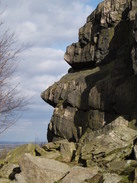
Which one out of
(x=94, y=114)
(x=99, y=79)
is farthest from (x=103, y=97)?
(x=99, y=79)

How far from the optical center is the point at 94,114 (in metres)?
25.9

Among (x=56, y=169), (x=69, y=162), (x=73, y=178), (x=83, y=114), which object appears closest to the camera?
(x=73, y=178)

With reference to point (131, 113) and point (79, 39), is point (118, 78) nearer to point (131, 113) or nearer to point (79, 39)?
point (131, 113)

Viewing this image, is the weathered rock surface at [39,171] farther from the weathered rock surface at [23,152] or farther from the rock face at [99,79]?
the rock face at [99,79]

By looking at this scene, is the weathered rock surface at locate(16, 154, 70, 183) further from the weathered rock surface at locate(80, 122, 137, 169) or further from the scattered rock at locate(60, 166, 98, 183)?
the weathered rock surface at locate(80, 122, 137, 169)

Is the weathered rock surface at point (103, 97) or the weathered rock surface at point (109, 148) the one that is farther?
the weathered rock surface at point (103, 97)

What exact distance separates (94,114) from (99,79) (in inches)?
181

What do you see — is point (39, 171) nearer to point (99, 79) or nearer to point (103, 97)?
point (103, 97)

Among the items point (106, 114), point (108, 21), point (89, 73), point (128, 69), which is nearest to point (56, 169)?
point (106, 114)

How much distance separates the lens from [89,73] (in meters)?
32.1

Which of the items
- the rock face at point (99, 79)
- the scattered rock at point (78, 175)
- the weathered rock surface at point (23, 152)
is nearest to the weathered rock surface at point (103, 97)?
the rock face at point (99, 79)

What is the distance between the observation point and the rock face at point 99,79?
24.6 m

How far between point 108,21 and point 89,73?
16.6 ft

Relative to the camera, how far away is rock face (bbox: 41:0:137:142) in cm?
2462
